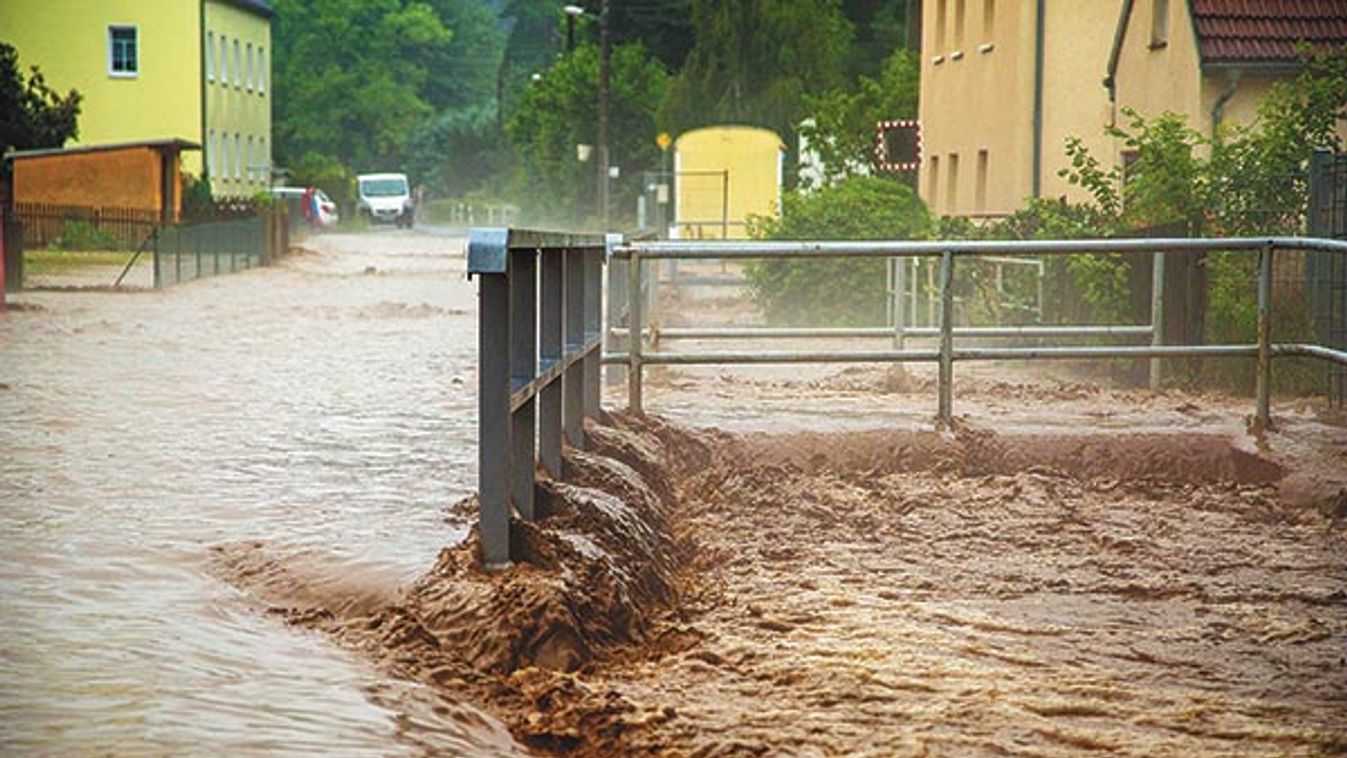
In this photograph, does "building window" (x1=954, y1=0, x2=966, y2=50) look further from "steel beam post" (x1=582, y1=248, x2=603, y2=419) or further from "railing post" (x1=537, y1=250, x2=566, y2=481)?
"railing post" (x1=537, y1=250, x2=566, y2=481)

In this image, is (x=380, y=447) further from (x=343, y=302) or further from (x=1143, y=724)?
(x=343, y=302)

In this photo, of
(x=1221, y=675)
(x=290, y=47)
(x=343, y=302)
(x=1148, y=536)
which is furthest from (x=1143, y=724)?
(x=290, y=47)

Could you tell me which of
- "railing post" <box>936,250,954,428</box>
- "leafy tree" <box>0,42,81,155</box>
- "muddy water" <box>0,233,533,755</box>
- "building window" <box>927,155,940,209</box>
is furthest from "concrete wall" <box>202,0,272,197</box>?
"railing post" <box>936,250,954,428</box>

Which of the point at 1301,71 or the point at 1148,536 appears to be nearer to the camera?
the point at 1148,536

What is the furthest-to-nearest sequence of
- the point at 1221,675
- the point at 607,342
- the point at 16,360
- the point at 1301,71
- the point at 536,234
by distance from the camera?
the point at 1301,71
the point at 16,360
the point at 607,342
the point at 536,234
the point at 1221,675

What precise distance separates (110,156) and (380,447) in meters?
41.3

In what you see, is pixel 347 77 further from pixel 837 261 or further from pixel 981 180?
pixel 837 261

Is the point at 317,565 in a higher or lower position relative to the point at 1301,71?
lower

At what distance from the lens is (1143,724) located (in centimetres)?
647

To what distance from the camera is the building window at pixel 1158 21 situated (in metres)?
26.0

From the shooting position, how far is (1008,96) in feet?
106

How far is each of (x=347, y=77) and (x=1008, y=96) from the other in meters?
91.0

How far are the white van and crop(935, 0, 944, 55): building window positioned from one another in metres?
56.5

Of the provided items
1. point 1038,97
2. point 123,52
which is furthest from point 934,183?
point 123,52
